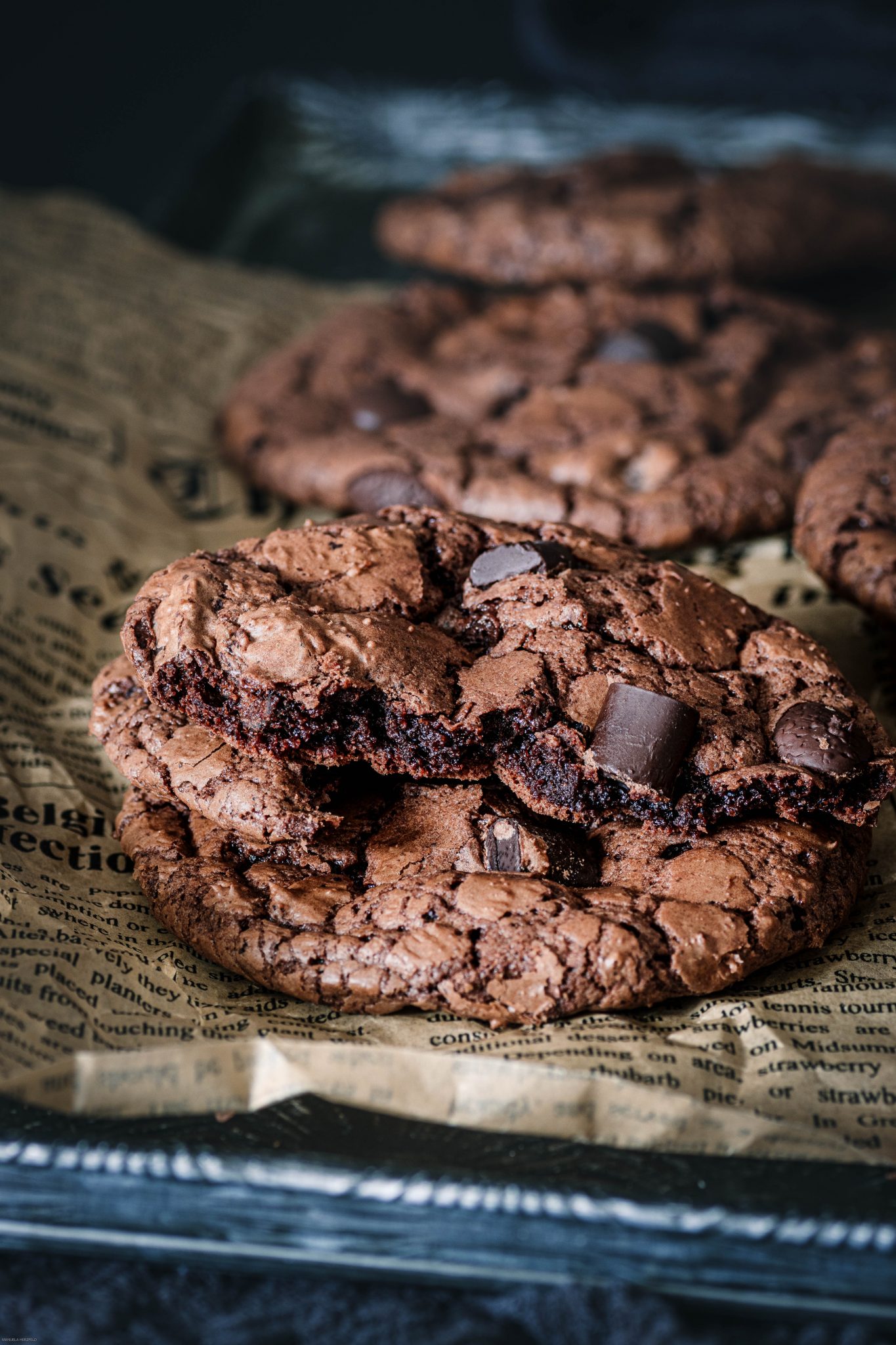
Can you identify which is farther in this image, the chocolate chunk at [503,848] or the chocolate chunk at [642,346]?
the chocolate chunk at [642,346]

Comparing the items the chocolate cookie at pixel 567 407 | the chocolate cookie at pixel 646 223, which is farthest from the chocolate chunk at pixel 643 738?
the chocolate cookie at pixel 646 223

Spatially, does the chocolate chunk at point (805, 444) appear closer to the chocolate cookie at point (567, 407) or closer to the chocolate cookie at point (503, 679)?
the chocolate cookie at point (567, 407)

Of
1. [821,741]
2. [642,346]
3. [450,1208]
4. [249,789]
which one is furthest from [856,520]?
[450,1208]

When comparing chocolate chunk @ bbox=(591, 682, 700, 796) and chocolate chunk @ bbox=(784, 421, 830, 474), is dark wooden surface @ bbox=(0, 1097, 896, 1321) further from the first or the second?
chocolate chunk @ bbox=(784, 421, 830, 474)

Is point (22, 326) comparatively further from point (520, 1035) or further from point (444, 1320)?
point (444, 1320)

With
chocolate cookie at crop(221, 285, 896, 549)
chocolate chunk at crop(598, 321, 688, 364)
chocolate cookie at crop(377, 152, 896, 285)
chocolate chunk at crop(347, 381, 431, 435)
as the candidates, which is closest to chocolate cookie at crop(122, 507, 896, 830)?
chocolate cookie at crop(221, 285, 896, 549)
